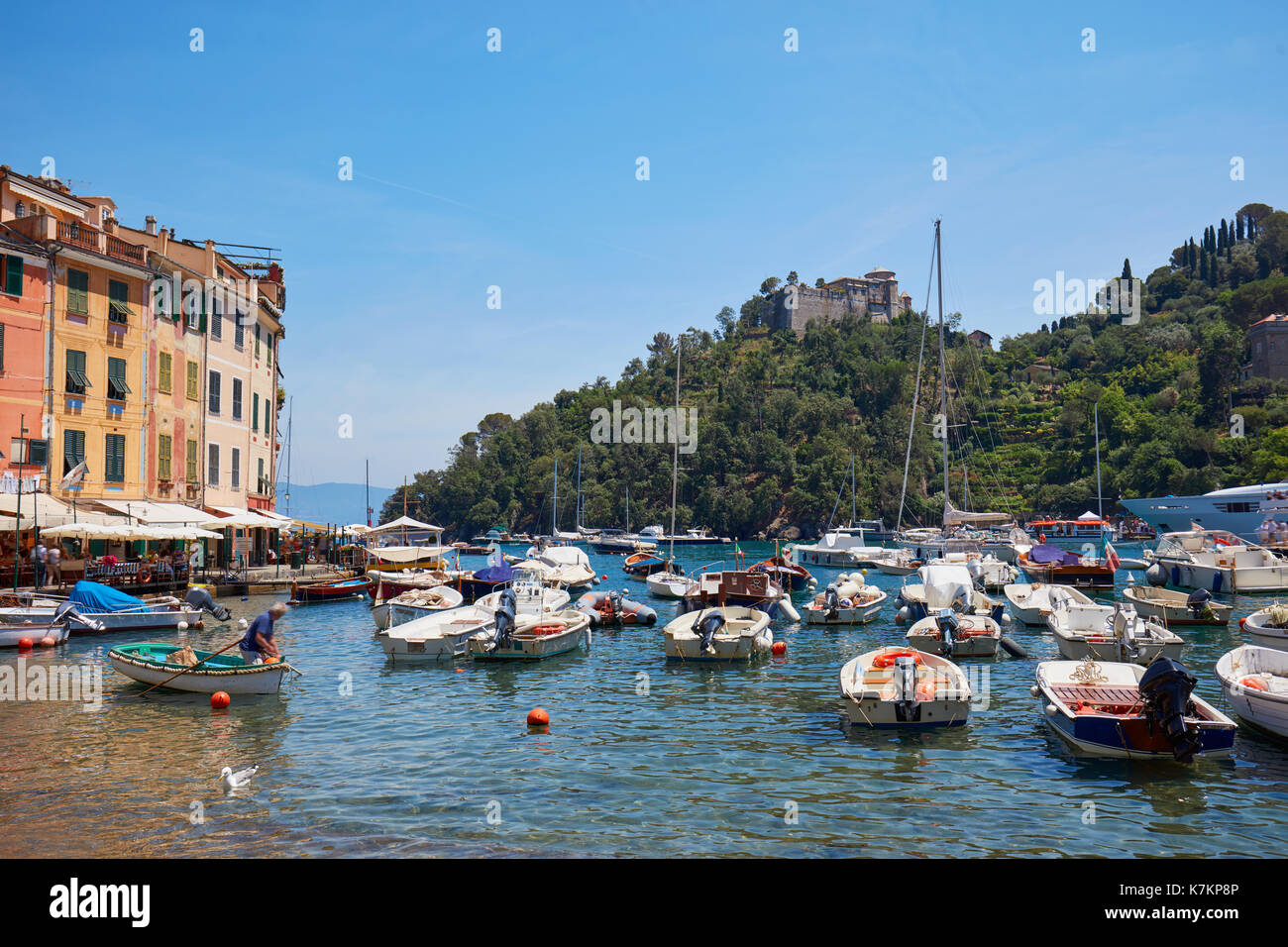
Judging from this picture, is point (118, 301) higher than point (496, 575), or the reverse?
point (118, 301)

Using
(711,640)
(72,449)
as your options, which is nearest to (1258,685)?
(711,640)

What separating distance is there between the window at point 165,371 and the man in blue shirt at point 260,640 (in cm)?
2644

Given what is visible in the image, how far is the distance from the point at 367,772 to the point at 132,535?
2419cm

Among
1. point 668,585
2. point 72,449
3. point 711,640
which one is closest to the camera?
point 711,640

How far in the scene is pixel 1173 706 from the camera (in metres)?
15.2

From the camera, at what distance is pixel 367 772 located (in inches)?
615

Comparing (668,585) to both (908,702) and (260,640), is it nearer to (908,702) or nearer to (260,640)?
(260,640)

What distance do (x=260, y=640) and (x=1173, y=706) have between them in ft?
64.9

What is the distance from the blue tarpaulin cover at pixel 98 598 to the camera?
32344mm

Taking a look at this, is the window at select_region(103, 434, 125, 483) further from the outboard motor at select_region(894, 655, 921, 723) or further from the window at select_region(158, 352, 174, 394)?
the outboard motor at select_region(894, 655, 921, 723)

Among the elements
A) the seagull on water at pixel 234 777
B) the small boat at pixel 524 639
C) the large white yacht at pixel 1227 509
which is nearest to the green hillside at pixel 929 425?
the large white yacht at pixel 1227 509

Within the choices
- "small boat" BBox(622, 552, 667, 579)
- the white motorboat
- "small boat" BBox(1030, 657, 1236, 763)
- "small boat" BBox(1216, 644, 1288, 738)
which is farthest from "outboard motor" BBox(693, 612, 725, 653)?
"small boat" BBox(622, 552, 667, 579)
